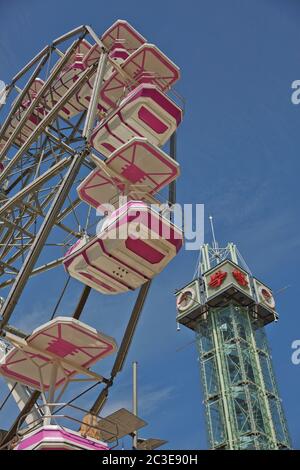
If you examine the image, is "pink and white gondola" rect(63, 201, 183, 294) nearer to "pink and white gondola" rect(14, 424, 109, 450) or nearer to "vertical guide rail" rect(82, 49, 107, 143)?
"vertical guide rail" rect(82, 49, 107, 143)

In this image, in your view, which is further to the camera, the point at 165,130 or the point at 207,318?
the point at 207,318

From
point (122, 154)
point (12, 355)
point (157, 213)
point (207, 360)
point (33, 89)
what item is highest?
point (207, 360)

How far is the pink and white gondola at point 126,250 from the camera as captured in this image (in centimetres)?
1462

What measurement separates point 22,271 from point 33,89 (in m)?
14.4

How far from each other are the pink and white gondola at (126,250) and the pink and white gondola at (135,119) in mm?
4047

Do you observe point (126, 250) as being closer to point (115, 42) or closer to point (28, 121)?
point (115, 42)

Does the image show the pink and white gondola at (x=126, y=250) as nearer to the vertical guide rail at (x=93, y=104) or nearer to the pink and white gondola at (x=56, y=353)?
the pink and white gondola at (x=56, y=353)

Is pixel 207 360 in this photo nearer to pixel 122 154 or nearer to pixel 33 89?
pixel 33 89

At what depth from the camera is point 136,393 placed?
71.6 ft

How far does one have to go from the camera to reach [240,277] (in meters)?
70.2

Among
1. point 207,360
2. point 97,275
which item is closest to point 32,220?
point 97,275

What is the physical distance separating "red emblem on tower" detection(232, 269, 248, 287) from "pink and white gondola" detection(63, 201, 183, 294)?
55.0m
